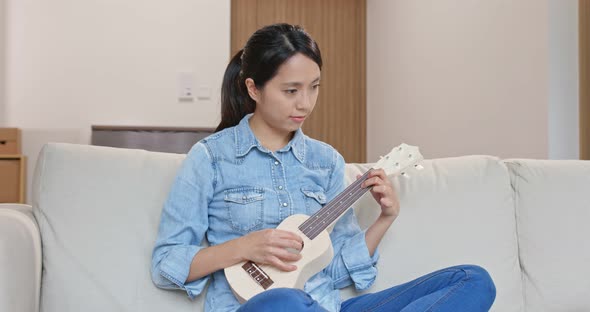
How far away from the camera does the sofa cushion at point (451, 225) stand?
5.86ft

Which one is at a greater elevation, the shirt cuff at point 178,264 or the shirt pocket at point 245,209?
the shirt pocket at point 245,209

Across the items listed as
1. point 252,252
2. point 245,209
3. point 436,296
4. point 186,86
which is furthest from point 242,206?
point 186,86

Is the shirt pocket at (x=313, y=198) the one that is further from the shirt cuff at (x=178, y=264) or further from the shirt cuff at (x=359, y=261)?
the shirt cuff at (x=178, y=264)

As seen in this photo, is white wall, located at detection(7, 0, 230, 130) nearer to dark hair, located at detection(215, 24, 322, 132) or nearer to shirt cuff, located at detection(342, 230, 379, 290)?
dark hair, located at detection(215, 24, 322, 132)

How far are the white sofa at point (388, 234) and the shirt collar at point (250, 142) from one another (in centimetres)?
17

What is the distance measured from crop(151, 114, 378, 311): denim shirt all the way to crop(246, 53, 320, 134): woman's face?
0.09 metres

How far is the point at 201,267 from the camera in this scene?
1536 mm

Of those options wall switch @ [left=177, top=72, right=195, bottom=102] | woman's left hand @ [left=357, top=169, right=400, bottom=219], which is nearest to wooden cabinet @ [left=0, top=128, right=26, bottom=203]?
wall switch @ [left=177, top=72, right=195, bottom=102]

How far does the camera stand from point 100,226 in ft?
5.40

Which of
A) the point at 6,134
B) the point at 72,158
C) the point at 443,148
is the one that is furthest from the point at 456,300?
the point at 6,134

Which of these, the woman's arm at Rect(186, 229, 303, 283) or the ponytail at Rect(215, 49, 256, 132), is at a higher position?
the ponytail at Rect(215, 49, 256, 132)

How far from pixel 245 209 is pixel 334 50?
3873 mm

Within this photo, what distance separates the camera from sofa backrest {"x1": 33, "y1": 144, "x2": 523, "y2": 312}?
1605 mm

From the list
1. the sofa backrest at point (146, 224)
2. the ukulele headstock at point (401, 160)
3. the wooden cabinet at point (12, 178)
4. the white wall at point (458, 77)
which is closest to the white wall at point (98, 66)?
the wooden cabinet at point (12, 178)
